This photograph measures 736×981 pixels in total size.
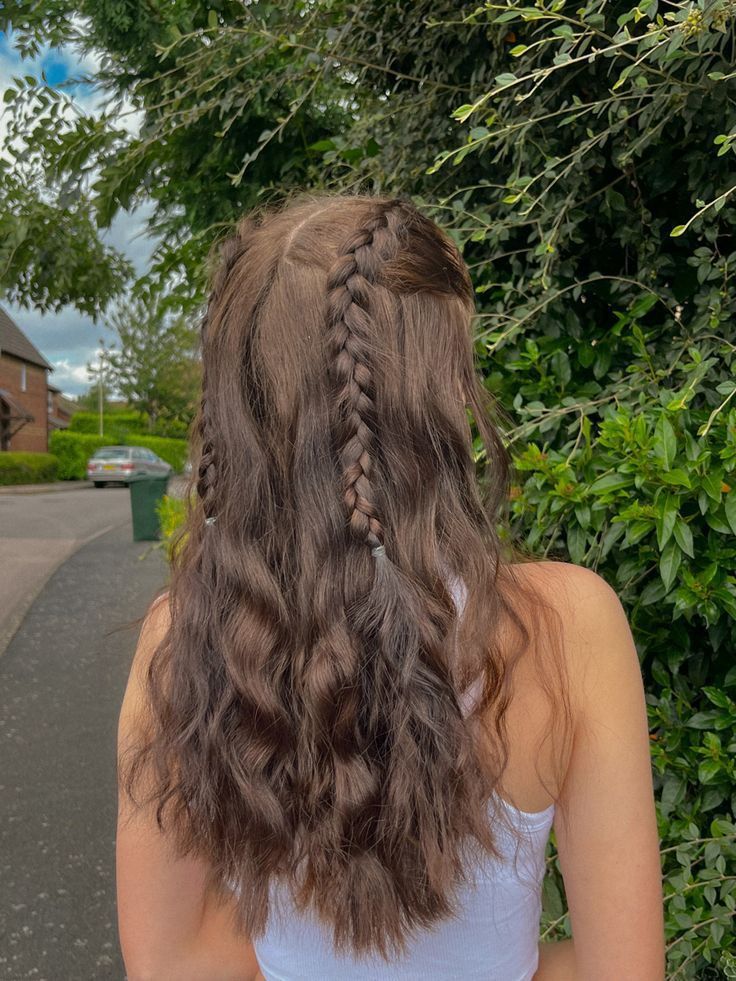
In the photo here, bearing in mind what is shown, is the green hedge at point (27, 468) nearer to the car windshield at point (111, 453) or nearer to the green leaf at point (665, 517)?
the car windshield at point (111, 453)

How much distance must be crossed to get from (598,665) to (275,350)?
0.55m

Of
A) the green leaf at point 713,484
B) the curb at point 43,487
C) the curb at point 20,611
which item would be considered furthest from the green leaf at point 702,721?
the curb at point 43,487

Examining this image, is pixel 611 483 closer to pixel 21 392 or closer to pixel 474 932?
pixel 474 932

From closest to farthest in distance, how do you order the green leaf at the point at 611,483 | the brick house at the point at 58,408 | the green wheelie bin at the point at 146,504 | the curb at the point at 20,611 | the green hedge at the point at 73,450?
the green leaf at the point at 611,483
the curb at the point at 20,611
the green wheelie bin at the point at 146,504
the green hedge at the point at 73,450
the brick house at the point at 58,408

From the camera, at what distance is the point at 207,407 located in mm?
1078

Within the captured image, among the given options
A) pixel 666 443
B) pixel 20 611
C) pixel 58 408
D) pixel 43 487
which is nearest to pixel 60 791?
pixel 666 443

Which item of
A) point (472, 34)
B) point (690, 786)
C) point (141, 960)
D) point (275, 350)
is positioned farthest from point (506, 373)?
point (141, 960)

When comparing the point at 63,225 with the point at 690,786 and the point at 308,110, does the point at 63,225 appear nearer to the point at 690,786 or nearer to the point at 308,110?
the point at 308,110

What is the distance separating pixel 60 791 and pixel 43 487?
24561mm

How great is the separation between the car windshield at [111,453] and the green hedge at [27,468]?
5.93 feet

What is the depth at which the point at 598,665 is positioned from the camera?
98 cm

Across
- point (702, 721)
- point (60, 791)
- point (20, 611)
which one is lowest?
point (60, 791)

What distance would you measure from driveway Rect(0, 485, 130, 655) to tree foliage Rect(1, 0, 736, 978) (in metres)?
4.65

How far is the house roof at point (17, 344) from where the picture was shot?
32.4 m
